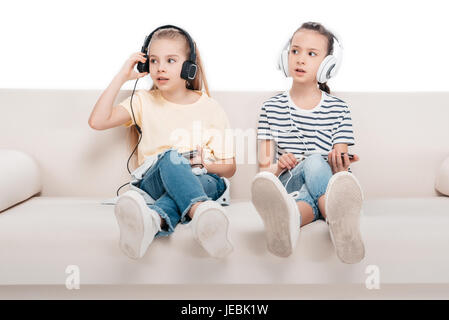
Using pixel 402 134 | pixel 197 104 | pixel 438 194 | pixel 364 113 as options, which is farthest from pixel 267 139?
pixel 438 194

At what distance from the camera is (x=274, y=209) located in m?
1.26

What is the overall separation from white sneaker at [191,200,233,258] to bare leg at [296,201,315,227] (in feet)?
0.81

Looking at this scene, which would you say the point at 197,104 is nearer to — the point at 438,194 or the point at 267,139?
the point at 267,139

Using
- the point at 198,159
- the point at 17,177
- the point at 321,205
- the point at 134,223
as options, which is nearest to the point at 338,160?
the point at 321,205

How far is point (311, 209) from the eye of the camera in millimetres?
1433

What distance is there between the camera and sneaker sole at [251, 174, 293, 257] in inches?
49.0

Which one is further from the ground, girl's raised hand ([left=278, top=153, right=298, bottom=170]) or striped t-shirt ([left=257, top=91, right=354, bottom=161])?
striped t-shirt ([left=257, top=91, right=354, bottom=161])

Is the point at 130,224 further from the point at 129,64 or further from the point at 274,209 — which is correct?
the point at 129,64

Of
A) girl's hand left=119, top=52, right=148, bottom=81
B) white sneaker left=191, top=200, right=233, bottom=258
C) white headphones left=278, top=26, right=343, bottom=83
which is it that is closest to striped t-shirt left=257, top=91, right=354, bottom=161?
white headphones left=278, top=26, right=343, bottom=83

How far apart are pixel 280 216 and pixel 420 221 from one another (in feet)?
1.47

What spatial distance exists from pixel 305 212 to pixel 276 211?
183 millimetres

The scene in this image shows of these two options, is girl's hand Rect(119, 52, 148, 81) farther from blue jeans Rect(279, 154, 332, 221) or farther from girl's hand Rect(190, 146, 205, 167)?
blue jeans Rect(279, 154, 332, 221)
